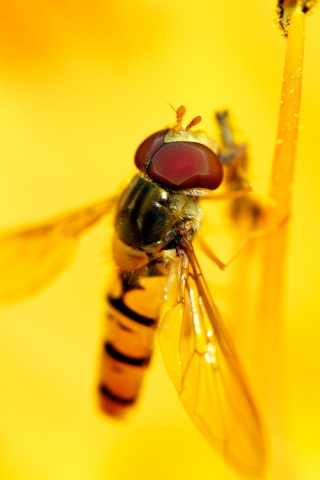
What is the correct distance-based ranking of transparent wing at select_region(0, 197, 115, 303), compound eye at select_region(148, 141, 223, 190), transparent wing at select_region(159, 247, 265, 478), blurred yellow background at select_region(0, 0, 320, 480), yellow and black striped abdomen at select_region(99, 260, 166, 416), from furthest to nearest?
blurred yellow background at select_region(0, 0, 320, 480), transparent wing at select_region(0, 197, 115, 303), yellow and black striped abdomen at select_region(99, 260, 166, 416), compound eye at select_region(148, 141, 223, 190), transparent wing at select_region(159, 247, 265, 478)

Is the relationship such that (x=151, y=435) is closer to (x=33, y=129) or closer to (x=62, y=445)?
(x=62, y=445)

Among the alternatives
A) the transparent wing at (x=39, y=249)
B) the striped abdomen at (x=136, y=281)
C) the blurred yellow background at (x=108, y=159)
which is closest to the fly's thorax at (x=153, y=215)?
the striped abdomen at (x=136, y=281)

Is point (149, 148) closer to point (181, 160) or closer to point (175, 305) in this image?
point (181, 160)

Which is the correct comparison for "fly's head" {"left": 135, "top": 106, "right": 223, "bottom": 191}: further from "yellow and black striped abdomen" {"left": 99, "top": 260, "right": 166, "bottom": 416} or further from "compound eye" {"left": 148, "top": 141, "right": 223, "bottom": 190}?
"yellow and black striped abdomen" {"left": 99, "top": 260, "right": 166, "bottom": 416}

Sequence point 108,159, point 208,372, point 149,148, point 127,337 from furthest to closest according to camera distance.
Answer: point 108,159 < point 127,337 < point 149,148 < point 208,372

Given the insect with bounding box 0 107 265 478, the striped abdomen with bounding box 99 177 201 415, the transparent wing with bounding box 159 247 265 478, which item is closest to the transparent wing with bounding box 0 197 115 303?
the insect with bounding box 0 107 265 478

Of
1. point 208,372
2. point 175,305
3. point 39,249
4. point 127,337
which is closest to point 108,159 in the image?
point 39,249

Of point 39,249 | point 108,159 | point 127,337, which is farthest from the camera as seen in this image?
point 108,159

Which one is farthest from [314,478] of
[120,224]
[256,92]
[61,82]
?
[61,82]
